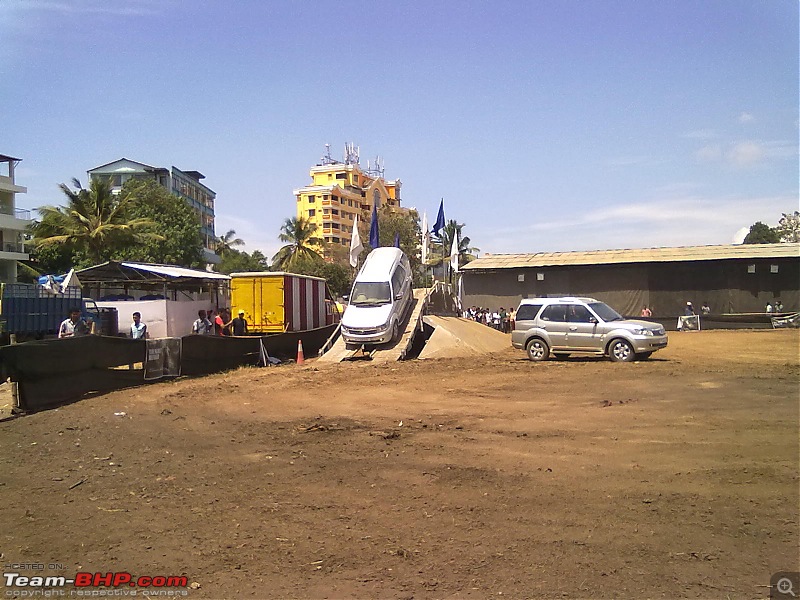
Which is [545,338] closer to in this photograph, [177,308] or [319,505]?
[177,308]

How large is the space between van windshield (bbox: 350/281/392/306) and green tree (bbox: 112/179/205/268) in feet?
93.1

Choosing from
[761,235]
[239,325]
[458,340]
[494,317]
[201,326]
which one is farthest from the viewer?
[761,235]

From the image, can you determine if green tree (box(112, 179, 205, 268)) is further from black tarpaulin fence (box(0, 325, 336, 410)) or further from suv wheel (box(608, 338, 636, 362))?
suv wheel (box(608, 338, 636, 362))

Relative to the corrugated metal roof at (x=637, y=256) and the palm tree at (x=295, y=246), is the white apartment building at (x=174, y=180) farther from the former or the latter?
the corrugated metal roof at (x=637, y=256)

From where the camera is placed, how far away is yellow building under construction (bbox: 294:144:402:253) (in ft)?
308

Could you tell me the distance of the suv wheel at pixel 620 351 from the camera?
18422 millimetres

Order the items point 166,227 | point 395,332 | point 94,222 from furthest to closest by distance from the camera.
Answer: point 166,227 < point 94,222 < point 395,332

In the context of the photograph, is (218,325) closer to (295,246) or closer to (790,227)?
(295,246)

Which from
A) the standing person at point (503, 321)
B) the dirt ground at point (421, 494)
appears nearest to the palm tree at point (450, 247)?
the standing person at point (503, 321)

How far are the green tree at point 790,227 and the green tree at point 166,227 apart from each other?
5304 centimetres

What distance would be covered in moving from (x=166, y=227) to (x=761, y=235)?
219 ft

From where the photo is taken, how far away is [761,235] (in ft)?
257

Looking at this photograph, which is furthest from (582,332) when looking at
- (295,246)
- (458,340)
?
(295,246)

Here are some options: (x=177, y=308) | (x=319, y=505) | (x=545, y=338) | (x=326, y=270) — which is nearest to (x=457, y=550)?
(x=319, y=505)
